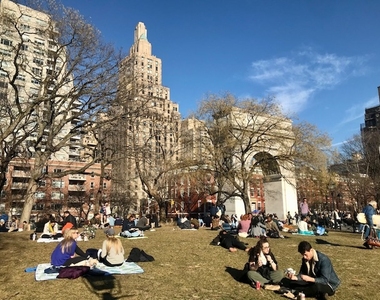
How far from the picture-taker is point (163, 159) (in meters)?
28.9

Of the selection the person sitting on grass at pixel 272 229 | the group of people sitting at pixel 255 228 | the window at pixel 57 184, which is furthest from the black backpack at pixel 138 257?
the window at pixel 57 184

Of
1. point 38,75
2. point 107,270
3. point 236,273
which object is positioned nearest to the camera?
point 107,270

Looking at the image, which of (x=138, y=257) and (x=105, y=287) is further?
(x=138, y=257)

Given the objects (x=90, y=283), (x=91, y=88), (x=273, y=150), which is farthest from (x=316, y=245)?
(x=273, y=150)

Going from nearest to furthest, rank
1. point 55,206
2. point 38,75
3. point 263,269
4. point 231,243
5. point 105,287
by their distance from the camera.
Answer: point 105,287 < point 263,269 < point 231,243 < point 38,75 < point 55,206

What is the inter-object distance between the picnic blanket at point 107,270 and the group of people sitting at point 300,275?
3006mm

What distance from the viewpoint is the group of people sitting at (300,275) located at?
271 inches

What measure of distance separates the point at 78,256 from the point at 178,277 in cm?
298

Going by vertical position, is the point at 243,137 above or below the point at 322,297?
above

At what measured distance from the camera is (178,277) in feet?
27.2

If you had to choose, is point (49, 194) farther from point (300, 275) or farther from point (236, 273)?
point (300, 275)

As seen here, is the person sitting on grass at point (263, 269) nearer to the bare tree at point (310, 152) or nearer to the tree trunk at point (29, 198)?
the tree trunk at point (29, 198)

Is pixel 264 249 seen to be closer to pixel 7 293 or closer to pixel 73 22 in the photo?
pixel 7 293

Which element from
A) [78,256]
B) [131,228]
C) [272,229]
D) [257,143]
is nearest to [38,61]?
[131,228]
